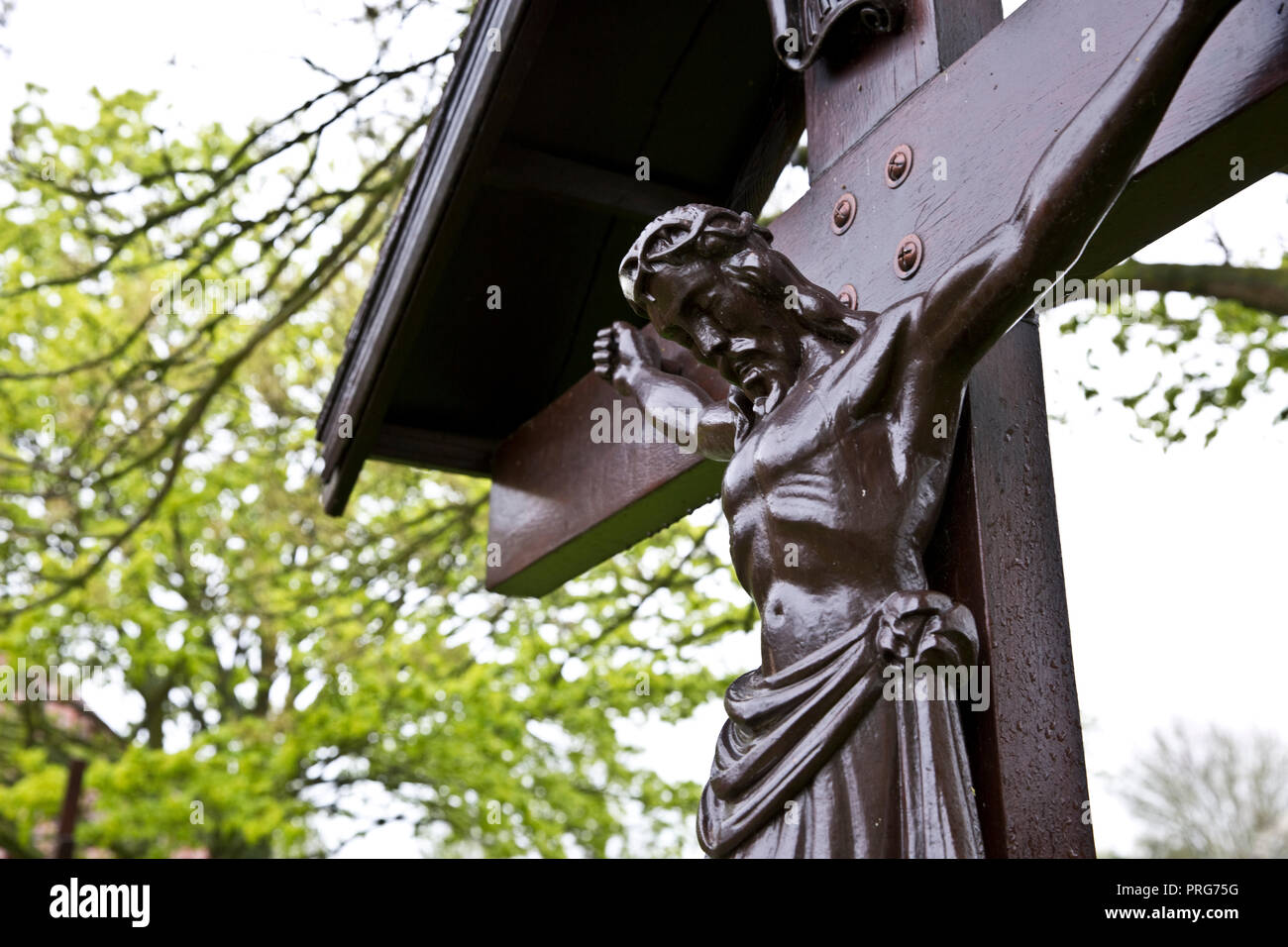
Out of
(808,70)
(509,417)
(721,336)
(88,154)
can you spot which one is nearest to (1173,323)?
(509,417)

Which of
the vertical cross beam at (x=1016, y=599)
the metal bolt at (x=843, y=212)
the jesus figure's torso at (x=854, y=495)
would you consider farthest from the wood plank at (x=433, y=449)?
the vertical cross beam at (x=1016, y=599)

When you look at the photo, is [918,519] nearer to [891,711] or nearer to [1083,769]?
[891,711]

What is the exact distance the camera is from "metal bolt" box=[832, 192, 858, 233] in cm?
242

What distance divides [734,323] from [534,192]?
4.77ft

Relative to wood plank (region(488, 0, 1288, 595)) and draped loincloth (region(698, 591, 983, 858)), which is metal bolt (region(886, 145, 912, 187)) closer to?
wood plank (region(488, 0, 1288, 595))

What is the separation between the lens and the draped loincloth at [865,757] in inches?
67.5

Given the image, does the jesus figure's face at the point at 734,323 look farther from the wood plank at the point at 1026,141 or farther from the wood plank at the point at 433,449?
the wood plank at the point at 433,449

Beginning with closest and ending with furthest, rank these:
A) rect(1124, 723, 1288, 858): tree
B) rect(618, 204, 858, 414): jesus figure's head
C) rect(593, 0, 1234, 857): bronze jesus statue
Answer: rect(593, 0, 1234, 857): bronze jesus statue, rect(618, 204, 858, 414): jesus figure's head, rect(1124, 723, 1288, 858): tree

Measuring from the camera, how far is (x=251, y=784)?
28.9 feet

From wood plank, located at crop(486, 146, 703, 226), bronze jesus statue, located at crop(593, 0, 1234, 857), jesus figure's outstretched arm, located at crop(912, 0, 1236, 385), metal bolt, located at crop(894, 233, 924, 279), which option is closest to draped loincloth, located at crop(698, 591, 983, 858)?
bronze jesus statue, located at crop(593, 0, 1234, 857)
